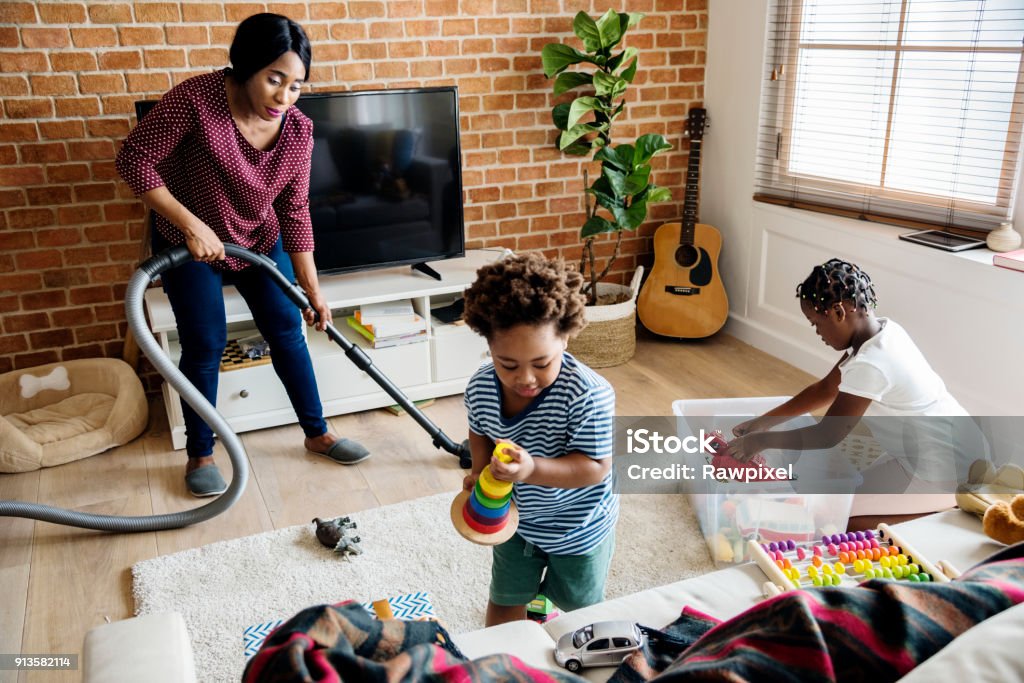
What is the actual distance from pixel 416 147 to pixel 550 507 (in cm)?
193

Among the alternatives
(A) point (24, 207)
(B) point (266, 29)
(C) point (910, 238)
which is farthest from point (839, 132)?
(A) point (24, 207)

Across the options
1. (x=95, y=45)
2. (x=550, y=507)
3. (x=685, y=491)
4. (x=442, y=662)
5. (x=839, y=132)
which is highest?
(x=95, y=45)

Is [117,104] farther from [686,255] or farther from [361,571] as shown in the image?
[686,255]

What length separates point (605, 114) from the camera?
3.53 metres

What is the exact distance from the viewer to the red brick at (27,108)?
289 cm

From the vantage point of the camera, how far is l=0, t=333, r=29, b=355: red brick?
313cm

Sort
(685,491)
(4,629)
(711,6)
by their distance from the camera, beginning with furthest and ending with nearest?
(711,6) → (685,491) → (4,629)

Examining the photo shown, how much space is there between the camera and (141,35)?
298 cm

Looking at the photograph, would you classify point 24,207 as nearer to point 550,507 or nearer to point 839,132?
point 550,507

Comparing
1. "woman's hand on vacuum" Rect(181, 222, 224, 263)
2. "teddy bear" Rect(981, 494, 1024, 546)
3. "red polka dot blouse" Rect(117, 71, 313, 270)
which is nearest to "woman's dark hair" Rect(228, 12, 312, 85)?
"red polka dot blouse" Rect(117, 71, 313, 270)

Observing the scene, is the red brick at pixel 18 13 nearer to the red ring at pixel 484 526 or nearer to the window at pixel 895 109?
the red ring at pixel 484 526

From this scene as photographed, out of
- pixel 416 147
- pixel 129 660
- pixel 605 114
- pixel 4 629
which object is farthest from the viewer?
pixel 605 114

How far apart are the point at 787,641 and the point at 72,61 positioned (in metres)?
3.00

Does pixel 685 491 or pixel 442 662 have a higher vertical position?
pixel 442 662
